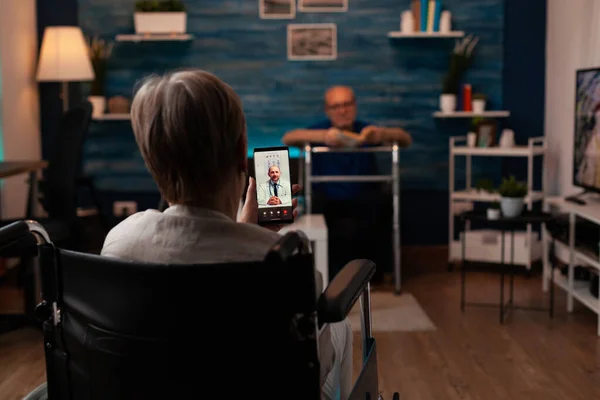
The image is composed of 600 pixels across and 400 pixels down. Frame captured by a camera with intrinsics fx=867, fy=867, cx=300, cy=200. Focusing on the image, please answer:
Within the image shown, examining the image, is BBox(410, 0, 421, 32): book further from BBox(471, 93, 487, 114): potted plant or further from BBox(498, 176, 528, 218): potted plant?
BBox(498, 176, 528, 218): potted plant

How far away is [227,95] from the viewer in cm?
143

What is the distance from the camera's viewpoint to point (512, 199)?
4234 mm

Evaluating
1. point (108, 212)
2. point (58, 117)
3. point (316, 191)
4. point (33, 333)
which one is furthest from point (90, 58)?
point (33, 333)

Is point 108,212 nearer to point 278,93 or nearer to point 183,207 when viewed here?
point 278,93

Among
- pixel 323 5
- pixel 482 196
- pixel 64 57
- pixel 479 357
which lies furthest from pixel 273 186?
pixel 323 5

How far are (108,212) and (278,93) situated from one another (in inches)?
58.6

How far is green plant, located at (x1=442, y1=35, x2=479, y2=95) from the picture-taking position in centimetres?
588

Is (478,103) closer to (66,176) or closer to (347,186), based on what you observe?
(347,186)

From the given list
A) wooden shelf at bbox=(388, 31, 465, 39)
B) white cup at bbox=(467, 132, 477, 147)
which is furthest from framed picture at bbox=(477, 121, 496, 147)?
wooden shelf at bbox=(388, 31, 465, 39)

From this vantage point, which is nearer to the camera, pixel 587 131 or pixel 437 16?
pixel 587 131

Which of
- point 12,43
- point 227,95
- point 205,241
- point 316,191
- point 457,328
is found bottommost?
point 457,328

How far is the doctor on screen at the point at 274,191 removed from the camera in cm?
192

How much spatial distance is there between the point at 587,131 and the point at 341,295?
338 centimetres

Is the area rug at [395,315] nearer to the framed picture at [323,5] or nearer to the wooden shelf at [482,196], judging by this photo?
the wooden shelf at [482,196]
